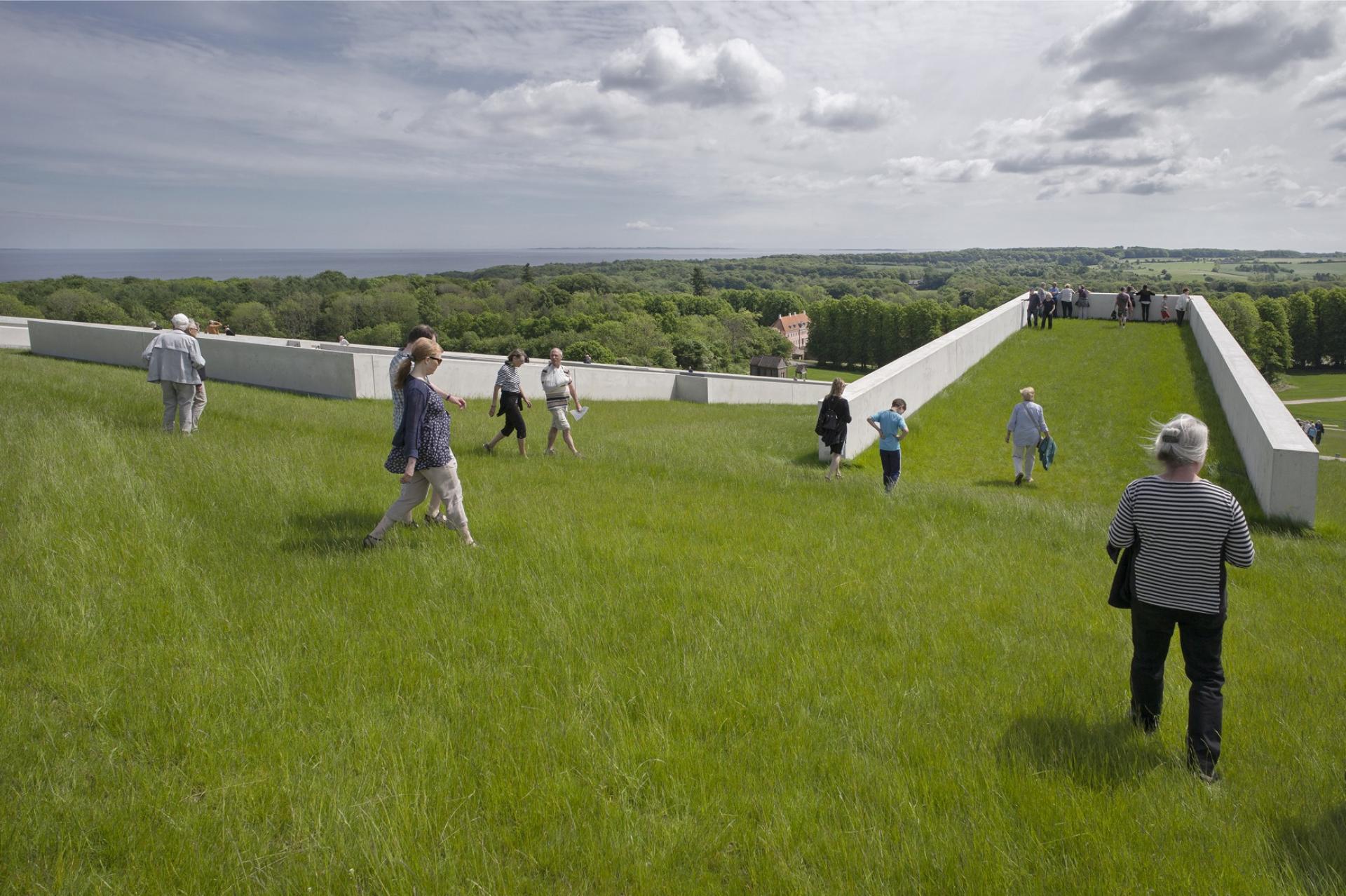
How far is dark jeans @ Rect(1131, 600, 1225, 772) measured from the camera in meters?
3.66

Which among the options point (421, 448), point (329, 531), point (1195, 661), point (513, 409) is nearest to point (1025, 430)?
point (513, 409)

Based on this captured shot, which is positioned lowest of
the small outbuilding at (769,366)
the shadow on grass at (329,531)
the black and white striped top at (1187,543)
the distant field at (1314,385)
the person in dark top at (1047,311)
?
the distant field at (1314,385)

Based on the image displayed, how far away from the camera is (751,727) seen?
12.5 feet

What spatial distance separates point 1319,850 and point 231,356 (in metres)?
21.7

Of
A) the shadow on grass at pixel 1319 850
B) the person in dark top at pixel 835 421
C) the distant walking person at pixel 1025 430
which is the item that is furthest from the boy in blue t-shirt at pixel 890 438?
the shadow on grass at pixel 1319 850

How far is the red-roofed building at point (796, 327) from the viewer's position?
16288 cm

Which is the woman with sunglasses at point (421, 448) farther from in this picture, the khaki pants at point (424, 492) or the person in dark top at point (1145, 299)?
the person in dark top at point (1145, 299)

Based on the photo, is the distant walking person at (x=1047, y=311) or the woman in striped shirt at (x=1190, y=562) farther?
the distant walking person at (x=1047, y=311)

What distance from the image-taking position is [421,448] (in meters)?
5.98

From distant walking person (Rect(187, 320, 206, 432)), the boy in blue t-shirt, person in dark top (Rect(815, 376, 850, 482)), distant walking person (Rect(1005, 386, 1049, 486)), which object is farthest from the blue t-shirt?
distant walking person (Rect(187, 320, 206, 432))

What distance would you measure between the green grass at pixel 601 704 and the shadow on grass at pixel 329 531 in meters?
0.03

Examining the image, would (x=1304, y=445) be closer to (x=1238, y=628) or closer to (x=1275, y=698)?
(x=1238, y=628)

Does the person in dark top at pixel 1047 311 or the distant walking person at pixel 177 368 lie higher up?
the person in dark top at pixel 1047 311

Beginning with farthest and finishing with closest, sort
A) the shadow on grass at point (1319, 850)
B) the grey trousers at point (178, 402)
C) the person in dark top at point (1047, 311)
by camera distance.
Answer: the person in dark top at point (1047, 311) < the grey trousers at point (178, 402) < the shadow on grass at point (1319, 850)
